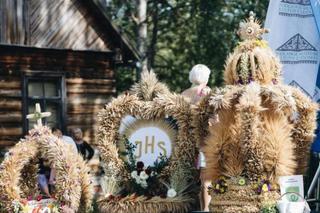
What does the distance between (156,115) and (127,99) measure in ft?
1.12

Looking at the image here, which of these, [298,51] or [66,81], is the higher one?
[298,51]

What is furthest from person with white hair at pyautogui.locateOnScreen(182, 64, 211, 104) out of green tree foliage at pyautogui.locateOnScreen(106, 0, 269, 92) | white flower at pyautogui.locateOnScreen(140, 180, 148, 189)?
green tree foliage at pyautogui.locateOnScreen(106, 0, 269, 92)

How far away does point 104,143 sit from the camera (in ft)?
19.6

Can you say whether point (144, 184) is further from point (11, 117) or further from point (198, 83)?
point (11, 117)

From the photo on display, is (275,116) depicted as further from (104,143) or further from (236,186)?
(104,143)

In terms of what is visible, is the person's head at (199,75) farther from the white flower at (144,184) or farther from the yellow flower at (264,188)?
the yellow flower at (264,188)

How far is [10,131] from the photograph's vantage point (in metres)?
10.7

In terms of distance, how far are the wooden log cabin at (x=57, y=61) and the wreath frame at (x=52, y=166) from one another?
516 cm

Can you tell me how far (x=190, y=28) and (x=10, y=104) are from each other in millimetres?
9364

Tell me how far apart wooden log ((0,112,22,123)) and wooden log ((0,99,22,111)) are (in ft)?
0.33

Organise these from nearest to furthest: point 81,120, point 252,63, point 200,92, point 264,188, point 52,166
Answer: point 264,188 < point 252,63 < point 52,166 < point 200,92 < point 81,120

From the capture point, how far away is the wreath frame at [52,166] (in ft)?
18.0

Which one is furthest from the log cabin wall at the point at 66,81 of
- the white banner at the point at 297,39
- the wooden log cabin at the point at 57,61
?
the white banner at the point at 297,39

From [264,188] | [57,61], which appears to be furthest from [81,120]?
[264,188]
